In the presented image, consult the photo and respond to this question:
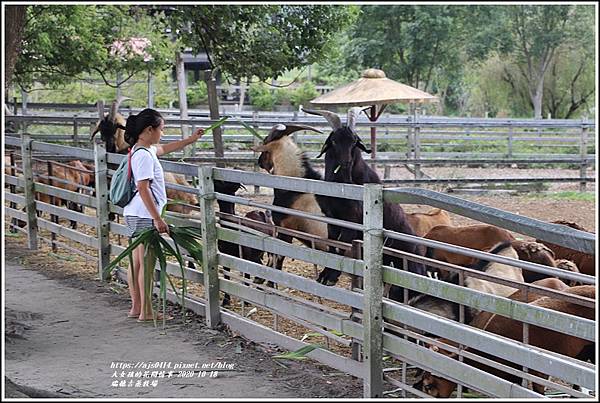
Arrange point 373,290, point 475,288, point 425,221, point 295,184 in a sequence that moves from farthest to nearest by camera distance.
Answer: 1. point 425,221
2. point 295,184
3. point 475,288
4. point 373,290

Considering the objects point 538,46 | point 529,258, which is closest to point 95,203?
point 529,258

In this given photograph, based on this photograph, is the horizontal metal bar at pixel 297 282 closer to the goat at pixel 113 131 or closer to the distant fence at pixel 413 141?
the distant fence at pixel 413 141

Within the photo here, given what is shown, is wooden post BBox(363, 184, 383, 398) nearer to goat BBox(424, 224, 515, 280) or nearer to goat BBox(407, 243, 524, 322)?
goat BBox(407, 243, 524, 322)

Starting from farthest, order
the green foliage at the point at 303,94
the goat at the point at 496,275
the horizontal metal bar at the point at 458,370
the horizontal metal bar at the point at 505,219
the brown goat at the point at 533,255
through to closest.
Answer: the green foliage at the point at 303,94 < the brown goat at the point at 533,255 < the goat at the point at 496,275 < the horizontal metal bar at the point at 458,370 < the horizontal metal bar at the point at 505,219

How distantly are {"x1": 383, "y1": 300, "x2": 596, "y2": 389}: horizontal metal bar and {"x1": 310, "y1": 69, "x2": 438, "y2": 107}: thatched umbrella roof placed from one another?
8.51 metres

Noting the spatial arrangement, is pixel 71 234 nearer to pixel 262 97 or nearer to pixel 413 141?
pixel 413 141

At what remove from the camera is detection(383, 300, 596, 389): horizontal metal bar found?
3.67 metres

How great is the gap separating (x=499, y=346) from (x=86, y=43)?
41.2 feet

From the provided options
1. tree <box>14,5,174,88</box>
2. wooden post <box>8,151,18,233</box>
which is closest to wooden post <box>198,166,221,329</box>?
wooden post <box>8,151,18,233</box>

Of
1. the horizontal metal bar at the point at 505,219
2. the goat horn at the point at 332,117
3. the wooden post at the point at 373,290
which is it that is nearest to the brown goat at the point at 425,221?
the goat horn at the point at 332,117

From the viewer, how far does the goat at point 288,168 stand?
836 centimetres

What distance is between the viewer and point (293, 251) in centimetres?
599

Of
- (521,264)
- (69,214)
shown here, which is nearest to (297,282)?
(521,264)

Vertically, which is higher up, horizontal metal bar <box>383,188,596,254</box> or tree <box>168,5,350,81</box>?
tree <box>168,5,350,81</box>
